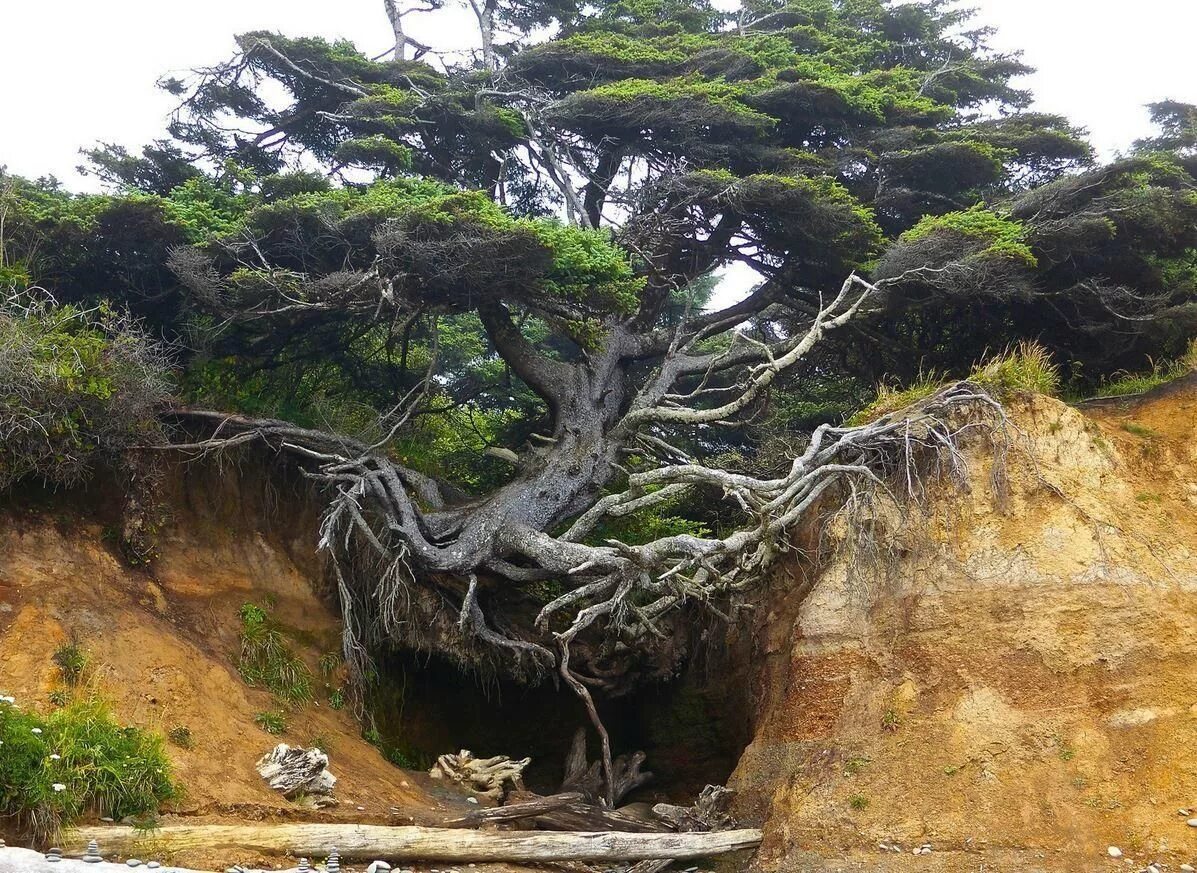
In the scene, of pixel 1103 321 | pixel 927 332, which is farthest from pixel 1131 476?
pixel 927 332

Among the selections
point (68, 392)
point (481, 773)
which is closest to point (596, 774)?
point (481, 773)

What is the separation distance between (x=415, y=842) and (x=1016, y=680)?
20.0 ft

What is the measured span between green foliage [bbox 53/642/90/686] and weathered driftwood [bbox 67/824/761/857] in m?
2.22

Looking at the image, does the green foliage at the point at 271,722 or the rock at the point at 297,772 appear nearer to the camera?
the rock at the point at 297,772

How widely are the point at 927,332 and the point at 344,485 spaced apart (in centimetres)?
871

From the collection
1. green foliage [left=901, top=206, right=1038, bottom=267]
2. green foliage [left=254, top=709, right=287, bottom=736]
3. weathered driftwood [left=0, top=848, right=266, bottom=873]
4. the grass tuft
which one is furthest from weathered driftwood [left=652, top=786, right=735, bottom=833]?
green foliage [left=901, top=206, right=1038, bottom=267]

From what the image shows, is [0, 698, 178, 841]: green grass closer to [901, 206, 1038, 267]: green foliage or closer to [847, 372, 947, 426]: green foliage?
[847, 372, 947, 426]: green foliage

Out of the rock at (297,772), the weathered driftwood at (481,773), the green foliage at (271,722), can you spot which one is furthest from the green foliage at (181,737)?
the weathered driftwood at (481,773)

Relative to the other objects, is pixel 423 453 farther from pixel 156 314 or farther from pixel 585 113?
pixel 585 113

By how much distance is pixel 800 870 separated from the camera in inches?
370

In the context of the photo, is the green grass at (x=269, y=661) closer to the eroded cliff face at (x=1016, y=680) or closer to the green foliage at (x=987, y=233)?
the eroded cliff face at (x=1016, y=680)

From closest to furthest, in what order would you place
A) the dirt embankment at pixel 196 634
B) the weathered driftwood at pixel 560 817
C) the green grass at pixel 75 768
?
1. the green grass at pixel 75 768
2. the dirt embankment at pixel 196 634
3. the weathered driftwood at pixel 560 817

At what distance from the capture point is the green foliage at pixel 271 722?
1046 centimetres

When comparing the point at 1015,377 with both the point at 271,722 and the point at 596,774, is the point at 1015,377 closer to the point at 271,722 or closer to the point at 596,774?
the point at 596,774
